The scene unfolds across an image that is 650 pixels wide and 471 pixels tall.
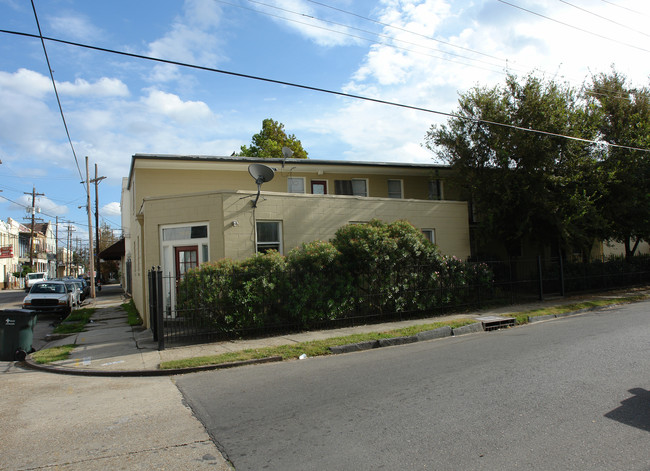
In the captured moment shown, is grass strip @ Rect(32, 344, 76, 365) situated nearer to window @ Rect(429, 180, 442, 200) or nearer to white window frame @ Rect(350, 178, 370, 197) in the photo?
white window frame @ Rect(350, 178, 370, 197)

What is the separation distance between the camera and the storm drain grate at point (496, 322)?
12.2 meters

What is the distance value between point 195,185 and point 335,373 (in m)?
12.2

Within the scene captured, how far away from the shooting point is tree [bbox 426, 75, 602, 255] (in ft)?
55.2

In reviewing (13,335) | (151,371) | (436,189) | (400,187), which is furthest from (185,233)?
(436,189)

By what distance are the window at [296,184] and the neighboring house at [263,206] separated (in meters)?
0.04

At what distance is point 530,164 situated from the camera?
17.2m

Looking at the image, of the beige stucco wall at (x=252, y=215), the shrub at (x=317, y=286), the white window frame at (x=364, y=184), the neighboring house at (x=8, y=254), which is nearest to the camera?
the shrub at (x=317, y=286)

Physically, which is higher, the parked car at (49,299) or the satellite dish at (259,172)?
the satellite dish at (259,172)

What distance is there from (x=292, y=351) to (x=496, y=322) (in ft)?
20.6

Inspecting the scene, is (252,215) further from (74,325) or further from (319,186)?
(74,325)

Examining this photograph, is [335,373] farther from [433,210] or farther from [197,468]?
[433,210]

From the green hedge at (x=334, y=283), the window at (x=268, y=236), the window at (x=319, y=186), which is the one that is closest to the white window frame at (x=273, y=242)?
the window at (x=268, y=236)

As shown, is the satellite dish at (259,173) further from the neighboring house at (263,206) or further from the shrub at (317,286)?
the shrub at (317,286)

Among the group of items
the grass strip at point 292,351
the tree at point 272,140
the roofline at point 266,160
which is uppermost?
the tree at point 272,140
